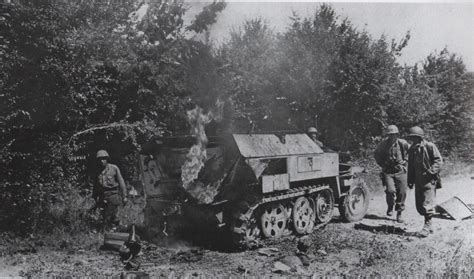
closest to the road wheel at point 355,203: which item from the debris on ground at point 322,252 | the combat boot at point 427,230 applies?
the combat boot at point 427,230

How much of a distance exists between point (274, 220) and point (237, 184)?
44.4 inches

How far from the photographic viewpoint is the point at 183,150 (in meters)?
7.80

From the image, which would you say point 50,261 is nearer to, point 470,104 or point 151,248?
point 151,248

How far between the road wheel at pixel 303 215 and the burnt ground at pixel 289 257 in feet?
0.85

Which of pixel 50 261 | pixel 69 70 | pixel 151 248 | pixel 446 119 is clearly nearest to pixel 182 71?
pixel 69 70

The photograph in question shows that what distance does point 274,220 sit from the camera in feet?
26.3

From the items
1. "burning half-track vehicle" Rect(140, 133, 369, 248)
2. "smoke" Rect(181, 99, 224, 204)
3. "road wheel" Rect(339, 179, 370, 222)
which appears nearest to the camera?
"smoke" Rect(181, 99, 224, 204)

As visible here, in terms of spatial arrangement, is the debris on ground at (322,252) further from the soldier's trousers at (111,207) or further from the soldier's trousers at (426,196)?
the soldier's trousers at (111,207)

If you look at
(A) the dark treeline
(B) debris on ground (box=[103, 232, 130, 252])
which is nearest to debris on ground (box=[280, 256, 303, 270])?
(B) debris on ground (box=[103, 232, 130, 252])

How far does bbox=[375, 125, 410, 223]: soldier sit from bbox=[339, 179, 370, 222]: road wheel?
0.71 meters

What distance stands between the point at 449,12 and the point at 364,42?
903 centimetres

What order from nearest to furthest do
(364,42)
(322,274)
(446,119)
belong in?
(322,274) → (364,42) → (446,119)

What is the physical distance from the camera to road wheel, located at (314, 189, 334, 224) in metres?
9.23

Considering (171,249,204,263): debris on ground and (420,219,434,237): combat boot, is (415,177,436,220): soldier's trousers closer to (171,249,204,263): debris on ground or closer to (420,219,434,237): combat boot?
(420,219,434,237): combat boot
